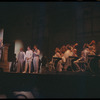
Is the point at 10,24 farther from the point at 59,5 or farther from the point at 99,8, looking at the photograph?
the point at 99,8

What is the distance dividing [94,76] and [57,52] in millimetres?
2712

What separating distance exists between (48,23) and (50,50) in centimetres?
179

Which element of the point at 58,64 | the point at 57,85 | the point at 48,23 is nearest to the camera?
the point at 57,85

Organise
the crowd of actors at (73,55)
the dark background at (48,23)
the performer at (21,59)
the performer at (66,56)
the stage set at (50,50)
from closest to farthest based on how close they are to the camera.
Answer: the stage set at (50,50)
the crowd of actors at (73,55)
the performer at (66,56)
the performer at (21,59)
the dark background at (48,23)

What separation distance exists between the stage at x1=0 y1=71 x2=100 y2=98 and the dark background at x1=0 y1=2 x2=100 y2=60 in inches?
128

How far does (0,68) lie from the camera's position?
10.6m

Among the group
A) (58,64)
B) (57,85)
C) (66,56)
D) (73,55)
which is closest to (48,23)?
(58,64)

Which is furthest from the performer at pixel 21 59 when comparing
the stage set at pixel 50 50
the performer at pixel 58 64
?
the performer at pixel 58 64

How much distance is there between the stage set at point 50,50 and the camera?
8431 millimetres

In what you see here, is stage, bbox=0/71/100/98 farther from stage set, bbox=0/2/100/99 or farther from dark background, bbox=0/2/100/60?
dark background, bbox=0/2/100/60

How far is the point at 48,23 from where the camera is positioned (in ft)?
41.7

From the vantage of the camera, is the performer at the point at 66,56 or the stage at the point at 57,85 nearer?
the stage at the point at 57,85

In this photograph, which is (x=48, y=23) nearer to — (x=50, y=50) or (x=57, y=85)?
(x=50, y=50)

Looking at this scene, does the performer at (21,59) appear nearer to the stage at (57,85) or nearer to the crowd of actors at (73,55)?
the stage at (57,85)
